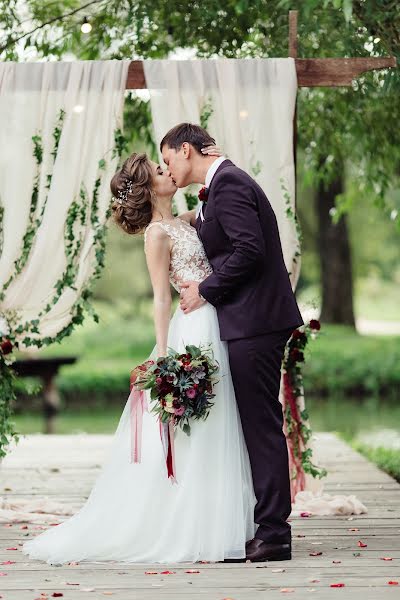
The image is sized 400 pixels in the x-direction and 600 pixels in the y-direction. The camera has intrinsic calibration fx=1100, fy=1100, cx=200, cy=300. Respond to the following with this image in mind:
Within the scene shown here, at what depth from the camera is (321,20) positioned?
6379 millimetres

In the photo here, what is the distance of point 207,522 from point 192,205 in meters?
1.79

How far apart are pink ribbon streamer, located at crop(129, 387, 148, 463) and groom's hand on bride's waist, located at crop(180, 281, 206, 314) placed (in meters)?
0.41

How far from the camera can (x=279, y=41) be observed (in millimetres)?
6637

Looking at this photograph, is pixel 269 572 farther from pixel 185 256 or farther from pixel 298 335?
pixel 298 335

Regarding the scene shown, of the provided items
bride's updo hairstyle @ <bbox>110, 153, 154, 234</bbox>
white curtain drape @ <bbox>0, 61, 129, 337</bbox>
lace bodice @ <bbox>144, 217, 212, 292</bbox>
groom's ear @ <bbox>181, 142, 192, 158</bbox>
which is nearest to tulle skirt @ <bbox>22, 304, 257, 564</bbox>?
lace bodice @ <bbox>144, 217, 212, 292</bbox>

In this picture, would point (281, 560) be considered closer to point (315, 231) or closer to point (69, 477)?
point (69, 477)

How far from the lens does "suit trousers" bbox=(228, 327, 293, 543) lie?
4059 mm

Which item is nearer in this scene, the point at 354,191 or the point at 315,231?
the point at 354,191

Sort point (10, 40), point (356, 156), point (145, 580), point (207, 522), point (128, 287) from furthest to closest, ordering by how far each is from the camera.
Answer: point (128, 287) < point (356, 156) < point (10, 40) < point (207, 522) < point (145, 580)

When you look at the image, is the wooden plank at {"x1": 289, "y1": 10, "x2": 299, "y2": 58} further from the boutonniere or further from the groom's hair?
the boutonniere

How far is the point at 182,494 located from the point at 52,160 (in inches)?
77.0

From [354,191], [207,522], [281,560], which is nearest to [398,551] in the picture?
[281,560]

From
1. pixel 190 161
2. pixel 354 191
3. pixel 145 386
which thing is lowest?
pixel 145 386

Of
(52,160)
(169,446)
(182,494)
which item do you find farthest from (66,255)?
(182,494)
